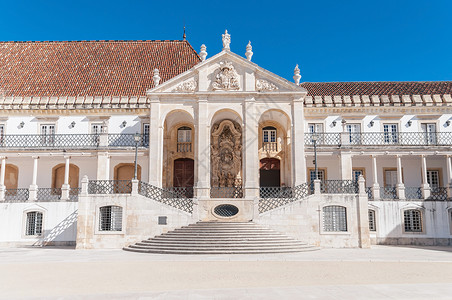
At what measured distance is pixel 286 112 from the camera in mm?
23375

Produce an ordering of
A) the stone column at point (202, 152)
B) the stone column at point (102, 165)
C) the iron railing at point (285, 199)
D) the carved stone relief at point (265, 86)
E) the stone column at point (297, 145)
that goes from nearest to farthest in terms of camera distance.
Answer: the iron railing at point (285, 199), the stone column at point (202, 152), the stone column at point (297, 145), the carved stone relief at point (265, 86), the stone column at point (102, 165)

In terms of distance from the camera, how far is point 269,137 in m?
27.0

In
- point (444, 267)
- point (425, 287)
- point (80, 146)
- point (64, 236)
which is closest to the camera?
point (425, 287)

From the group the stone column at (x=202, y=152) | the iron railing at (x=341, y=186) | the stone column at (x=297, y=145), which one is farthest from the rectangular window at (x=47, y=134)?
the iron railing at (x=341, y=186)

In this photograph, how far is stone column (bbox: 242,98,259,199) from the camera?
22203mm

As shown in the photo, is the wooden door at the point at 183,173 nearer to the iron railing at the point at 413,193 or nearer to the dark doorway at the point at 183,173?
the dark doorway at the point at 183,173

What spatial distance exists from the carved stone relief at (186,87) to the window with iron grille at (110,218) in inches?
302

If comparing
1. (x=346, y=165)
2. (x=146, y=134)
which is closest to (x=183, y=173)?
(x=146, y=134)

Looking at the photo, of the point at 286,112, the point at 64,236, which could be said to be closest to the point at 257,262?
the point at 286,112

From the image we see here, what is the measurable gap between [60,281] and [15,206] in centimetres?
1503

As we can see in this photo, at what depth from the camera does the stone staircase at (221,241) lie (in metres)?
17.0

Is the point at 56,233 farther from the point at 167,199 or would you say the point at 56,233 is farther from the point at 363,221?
the point at 363,221

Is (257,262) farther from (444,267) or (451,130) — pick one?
(451,130)

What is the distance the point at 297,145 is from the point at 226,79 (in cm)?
553
